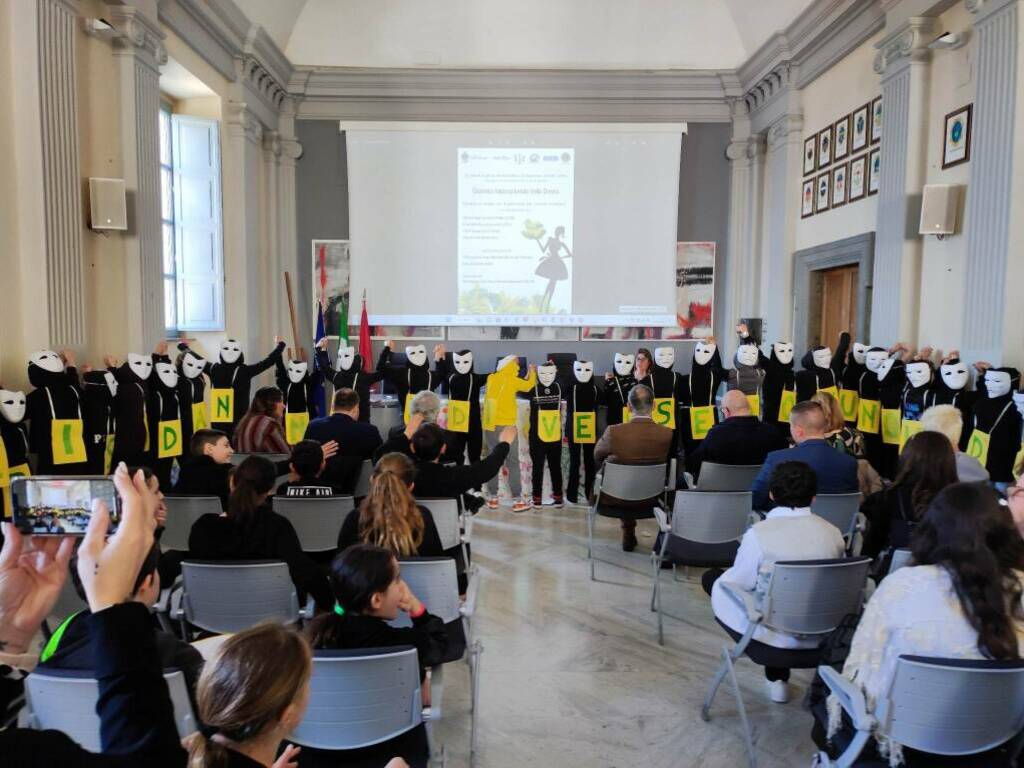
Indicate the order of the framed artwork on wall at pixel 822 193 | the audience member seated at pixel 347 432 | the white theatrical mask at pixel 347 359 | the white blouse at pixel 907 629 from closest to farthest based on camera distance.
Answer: the white blouse at pixel 907 629 → the audience member seated at pixel 347 432 → the white theatrical mask at pixel 347 359 → the framed artwork on wall at pixel 822 193

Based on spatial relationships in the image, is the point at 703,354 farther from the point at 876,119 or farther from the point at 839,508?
the point at 876,119

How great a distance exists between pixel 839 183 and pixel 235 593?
7189 mm

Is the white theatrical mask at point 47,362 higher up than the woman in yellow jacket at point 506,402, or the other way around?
the white theatrical mask at point 47,362

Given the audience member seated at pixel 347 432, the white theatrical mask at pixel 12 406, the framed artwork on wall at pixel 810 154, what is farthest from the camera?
the framed artwork on wall at pixel 810 154

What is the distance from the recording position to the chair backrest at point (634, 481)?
4465 mm

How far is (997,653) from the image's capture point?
5.87ft

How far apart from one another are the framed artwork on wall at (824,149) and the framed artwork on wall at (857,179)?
578mm

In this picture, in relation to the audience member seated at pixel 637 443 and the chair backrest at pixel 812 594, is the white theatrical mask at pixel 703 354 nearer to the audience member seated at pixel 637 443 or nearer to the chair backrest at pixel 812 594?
the audience member seated at pixel 637 443

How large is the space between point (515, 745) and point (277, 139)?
28.5ft

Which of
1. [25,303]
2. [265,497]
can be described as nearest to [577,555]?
[265,497]

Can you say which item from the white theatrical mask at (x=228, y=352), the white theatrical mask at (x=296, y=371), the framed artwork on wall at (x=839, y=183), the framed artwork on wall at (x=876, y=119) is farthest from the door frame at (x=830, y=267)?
the white theatrical mask at (x=228, y=352)

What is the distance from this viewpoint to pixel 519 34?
948cm

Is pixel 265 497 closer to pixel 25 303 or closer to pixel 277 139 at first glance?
pixel 25 303

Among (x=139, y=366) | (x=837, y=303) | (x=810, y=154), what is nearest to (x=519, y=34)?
(x=810, y=154)
